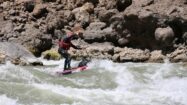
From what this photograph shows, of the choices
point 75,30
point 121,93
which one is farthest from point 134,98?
point 75,30

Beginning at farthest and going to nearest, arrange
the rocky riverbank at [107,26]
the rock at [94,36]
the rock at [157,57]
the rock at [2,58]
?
the rock at [94,36] → the rocky riverbank at [107,26] → the rock at [157,57] → the rock at [2,58]

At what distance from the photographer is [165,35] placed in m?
22.4

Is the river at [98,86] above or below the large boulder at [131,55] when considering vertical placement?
below

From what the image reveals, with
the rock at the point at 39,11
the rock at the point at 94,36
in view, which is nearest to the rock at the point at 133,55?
the rock at the point at 94,36

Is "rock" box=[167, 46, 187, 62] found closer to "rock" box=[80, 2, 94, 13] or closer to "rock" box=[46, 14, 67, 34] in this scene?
"rock" box=[80, 2, 94, 13]

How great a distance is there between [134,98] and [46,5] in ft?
54.8

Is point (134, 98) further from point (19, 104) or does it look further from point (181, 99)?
point (19, 104)

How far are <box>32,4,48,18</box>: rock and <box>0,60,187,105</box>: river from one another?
9.93 meters

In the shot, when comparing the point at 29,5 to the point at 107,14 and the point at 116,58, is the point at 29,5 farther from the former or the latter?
the point at 116,58

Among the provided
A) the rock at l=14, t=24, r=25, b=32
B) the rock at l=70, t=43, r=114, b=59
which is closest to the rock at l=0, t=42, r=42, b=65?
the rock at l=70, t=43, r=114, b=59

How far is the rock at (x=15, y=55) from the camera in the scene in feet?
61.2

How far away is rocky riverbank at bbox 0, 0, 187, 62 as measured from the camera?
2247 centimetres

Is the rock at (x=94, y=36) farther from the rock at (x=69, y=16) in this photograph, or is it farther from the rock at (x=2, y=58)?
the rock at (x=2, y=58)

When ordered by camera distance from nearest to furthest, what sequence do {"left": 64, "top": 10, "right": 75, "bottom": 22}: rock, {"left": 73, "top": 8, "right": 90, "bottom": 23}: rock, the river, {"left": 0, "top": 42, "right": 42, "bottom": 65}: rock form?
the river → {"left": 0, "top": 42, "right": 42, "bottom": 65}: rock → {"left": 73, "top": 8, "right": 90, "bottom": 23}: rock → {"left": 64, "top": 10, "right": 75, "bottom": 22}: rock
